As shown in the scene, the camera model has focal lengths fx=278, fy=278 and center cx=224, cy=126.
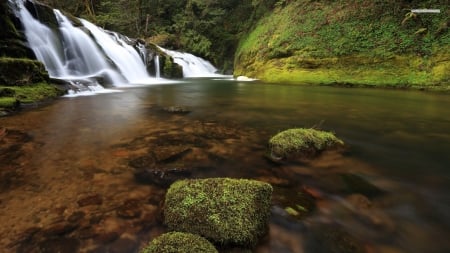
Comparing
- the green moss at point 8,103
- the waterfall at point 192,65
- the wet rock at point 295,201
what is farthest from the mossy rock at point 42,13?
the wet rock at point 295,201

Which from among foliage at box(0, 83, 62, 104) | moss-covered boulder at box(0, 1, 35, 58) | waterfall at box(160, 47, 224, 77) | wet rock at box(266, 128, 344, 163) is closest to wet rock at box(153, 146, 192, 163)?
wet rock at box(266, 128, 344, 163)

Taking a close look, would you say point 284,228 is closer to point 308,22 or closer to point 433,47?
point 433,47

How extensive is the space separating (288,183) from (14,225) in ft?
8.61

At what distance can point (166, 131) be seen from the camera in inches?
206

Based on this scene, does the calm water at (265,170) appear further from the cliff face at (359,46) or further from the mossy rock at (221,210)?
the cliff face at (359,46)

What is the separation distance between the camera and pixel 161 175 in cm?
333

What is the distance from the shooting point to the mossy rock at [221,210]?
6.88 ft

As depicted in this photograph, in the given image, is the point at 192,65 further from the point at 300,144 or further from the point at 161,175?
the point at 161,175

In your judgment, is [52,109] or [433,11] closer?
[52,109]

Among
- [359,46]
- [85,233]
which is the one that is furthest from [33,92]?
[359,46]

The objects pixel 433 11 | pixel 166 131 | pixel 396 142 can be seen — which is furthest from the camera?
pixel 433 11

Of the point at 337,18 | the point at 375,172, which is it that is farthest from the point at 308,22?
the point at 375,172

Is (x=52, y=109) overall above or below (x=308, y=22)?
below

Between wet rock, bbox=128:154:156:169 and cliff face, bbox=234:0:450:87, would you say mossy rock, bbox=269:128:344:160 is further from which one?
cliff face, bbox=234:0:450:87
